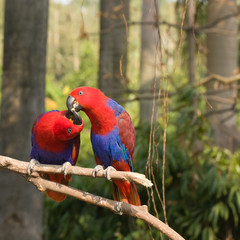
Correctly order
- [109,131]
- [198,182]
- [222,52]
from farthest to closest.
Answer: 1. [222,52]
2. [198,182]
3. [109,131]

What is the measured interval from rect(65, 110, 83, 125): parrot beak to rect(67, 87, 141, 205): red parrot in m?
0.03

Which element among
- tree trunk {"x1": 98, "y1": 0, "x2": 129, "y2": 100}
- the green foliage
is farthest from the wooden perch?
tree trunk {"x1": 98, "y1": 0, "x2": 129, "y2": 100}

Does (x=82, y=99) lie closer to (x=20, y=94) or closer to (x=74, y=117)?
(x=74, y=117)

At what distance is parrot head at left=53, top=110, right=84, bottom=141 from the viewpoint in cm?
156

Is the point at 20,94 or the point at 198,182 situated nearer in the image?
the point at 20,94

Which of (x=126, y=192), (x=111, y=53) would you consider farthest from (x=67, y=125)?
(x=111, y=53)

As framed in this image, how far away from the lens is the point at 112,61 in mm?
4188

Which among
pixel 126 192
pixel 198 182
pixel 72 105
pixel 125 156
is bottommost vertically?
pixel 198 182

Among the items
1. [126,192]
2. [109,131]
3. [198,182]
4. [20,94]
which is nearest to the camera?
[109,131]

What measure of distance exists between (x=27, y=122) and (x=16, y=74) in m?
0.39

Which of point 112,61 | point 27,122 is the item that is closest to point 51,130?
point 27,122

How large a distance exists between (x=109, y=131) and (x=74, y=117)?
0.71 ft

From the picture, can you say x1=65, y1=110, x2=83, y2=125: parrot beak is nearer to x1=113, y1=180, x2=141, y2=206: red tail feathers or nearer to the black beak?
the black beak

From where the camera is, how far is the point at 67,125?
158 cm
